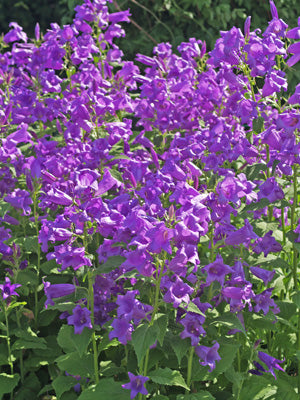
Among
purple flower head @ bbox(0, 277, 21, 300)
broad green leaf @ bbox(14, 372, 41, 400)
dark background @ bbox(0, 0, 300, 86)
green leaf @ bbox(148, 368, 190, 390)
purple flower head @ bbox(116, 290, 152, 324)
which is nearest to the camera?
purple flower head @ bbox(116, 290, 152, 324)

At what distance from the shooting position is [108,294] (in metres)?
2.89

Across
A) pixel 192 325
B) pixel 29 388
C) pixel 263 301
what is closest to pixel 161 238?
pixel 192 325

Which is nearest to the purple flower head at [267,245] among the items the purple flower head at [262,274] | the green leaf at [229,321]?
the purple flower head at [262,274]

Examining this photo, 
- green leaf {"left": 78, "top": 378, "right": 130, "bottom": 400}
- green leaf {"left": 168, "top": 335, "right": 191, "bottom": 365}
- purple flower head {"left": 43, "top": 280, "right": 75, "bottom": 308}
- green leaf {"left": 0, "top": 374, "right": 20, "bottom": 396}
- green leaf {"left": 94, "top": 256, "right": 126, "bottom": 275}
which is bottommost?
green leaf {"left": 0, "top": 374, "right": 20, "bottom": 396}

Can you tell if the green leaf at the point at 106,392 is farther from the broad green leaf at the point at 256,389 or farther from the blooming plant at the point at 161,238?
the broad green leaf at the point at 256,389

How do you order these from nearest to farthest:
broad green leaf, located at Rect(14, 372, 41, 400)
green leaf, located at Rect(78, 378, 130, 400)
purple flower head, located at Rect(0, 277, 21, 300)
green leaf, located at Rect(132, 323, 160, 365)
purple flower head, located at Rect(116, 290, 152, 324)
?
green leaf, located at Rect(132, 323, 160, 365) → purple flower head, located at Rect(116, 290, 152, 324) → green leaf, located at Rect(78, 378, 130, 400) → purple flower head, located at Rect(0, 277, 21, 300) → broad green leaf, located at Rect(14, 372, 41, 400)

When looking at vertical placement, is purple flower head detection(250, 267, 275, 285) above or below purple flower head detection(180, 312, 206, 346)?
above

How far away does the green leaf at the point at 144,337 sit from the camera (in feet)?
7.47

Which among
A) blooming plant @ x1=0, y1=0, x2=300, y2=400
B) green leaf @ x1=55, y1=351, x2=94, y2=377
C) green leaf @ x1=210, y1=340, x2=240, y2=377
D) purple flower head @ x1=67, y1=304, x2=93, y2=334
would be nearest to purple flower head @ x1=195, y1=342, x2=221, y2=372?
blooming plant @ x1=0, y1=0, x2=300, y2=400

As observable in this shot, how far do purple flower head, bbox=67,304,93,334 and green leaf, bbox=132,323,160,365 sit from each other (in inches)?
13.3

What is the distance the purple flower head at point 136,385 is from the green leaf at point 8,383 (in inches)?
37.0

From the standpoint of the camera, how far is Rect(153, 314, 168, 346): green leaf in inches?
91.8

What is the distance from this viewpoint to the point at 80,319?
8.75 ft

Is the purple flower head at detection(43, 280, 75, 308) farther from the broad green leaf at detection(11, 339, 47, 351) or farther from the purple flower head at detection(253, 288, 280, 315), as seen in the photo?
the purple flower head at detection(253, 288, 280, 315)
